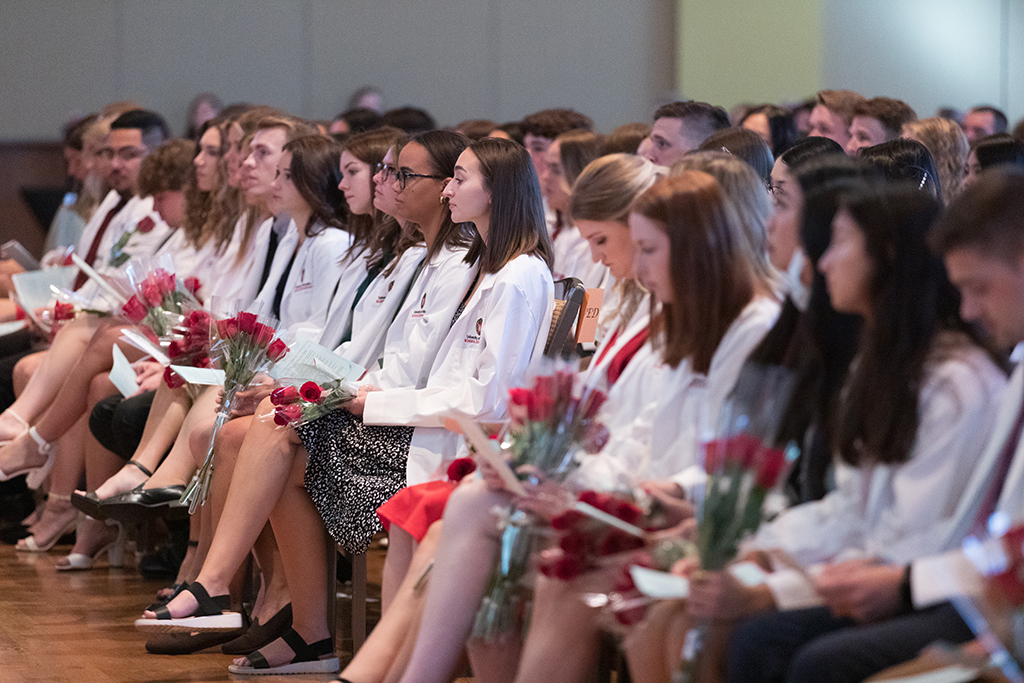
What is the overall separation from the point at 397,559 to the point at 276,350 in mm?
883

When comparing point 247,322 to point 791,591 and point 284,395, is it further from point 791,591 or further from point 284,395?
point 791,591

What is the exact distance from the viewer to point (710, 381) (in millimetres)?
2395

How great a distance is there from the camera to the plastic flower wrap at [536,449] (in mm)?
2357

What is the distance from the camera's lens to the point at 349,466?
3.40 meters

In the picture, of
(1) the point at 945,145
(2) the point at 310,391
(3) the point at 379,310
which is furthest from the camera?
(1) the point at 945,145

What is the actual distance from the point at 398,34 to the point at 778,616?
26.4 ft

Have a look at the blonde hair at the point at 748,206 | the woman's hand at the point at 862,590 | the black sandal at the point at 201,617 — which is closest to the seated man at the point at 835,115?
the blonde hair at the point at 748,206

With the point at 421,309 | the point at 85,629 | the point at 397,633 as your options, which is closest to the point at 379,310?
the point at 421,309

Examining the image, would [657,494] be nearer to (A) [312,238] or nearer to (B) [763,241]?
(B) [763,241]

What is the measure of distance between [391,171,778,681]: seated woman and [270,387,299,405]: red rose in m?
1.05

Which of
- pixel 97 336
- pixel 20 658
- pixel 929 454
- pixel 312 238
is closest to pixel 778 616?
pixel 929 454

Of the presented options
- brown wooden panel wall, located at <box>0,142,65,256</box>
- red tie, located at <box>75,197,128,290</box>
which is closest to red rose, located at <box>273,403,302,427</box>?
red tie, located at <box>75,197,128,290</box>

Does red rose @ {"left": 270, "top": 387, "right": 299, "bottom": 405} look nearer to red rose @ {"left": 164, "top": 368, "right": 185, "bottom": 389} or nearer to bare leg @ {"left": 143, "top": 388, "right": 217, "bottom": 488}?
bare leg @ {"left": 143, "top": 388, "right": 217, "bottom": 488}

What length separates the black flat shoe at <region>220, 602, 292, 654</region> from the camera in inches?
138
